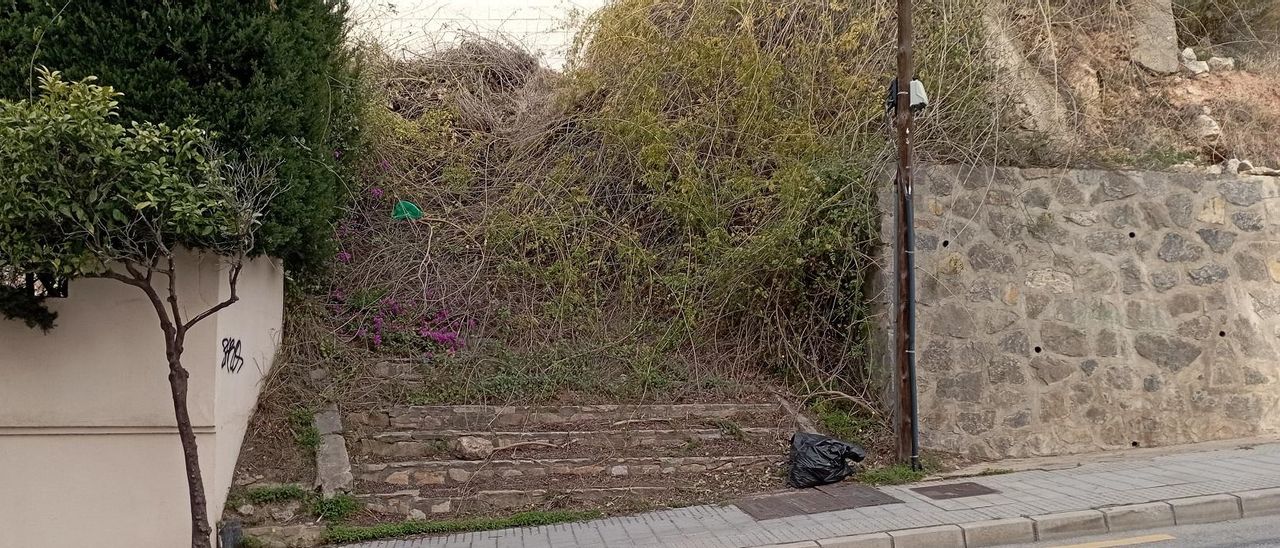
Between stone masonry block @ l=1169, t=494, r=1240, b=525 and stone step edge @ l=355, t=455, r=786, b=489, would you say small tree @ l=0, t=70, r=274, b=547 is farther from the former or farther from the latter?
stone masonry block @ l=1169, t=494, r=1240, b=525

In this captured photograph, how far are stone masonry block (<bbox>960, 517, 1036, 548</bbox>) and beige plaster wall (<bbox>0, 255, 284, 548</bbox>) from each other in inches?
235

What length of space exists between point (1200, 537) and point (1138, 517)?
40 centimetres

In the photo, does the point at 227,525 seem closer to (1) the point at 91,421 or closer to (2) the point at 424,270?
(1) the point at 91,421

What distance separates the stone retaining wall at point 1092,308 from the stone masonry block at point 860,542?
8.67 ft

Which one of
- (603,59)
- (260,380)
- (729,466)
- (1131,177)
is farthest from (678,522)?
(603,59)

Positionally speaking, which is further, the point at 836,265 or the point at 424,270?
the point at 424,270

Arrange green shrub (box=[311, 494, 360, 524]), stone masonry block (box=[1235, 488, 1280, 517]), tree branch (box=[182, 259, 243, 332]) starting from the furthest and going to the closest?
green shrub (box=[311, 494, 360, 524]) < stone masonry block (box=[1235, 488, 1280, 517]) < tree branch (box=[182, 259, 243, 332])

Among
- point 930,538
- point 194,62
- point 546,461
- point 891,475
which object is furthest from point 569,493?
point 194,62

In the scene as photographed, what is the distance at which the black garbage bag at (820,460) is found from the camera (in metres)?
7.34

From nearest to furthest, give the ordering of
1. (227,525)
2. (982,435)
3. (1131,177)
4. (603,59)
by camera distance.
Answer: (227,525)
(982,435)
(1131,177)
(603,59)

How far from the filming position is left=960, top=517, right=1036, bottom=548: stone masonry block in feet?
19.0

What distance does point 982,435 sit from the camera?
26.8 feet

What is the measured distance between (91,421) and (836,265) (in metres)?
7.17

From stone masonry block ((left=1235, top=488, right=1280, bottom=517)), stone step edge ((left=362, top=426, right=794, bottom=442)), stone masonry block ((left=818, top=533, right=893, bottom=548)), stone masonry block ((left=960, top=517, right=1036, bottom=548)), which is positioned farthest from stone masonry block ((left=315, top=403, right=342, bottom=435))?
stone masonry block ((left=1235, top=488, right=1280, bottom=517))
